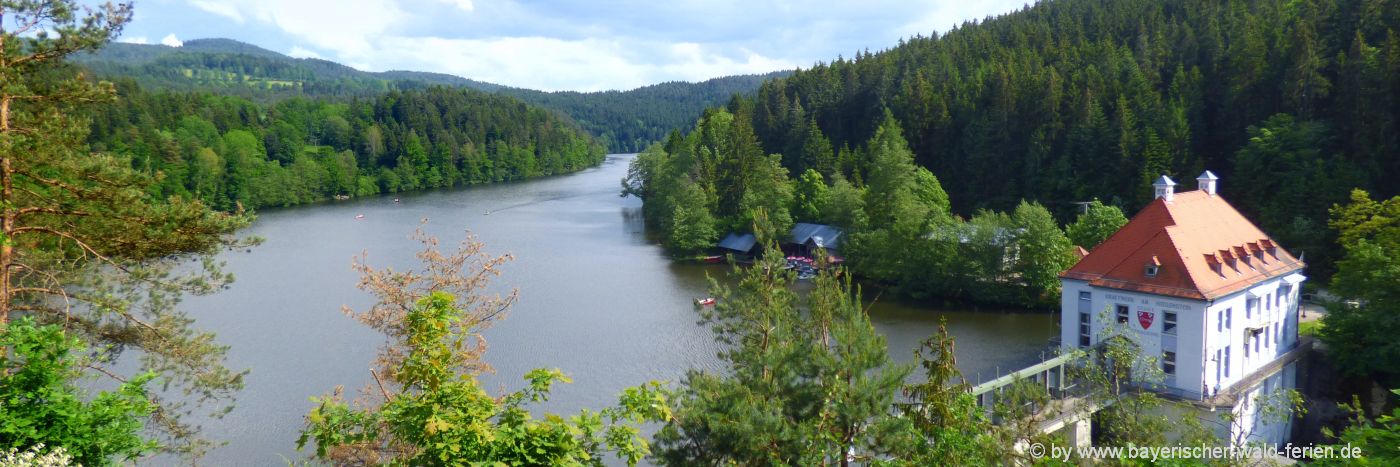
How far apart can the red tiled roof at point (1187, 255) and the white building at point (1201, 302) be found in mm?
28

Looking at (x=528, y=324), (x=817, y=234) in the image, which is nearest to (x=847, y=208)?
(x=817, y=234)

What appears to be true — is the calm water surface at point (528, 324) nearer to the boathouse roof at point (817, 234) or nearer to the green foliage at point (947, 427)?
the boathouse roof at point (817, 234)

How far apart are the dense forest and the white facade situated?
4978 cm

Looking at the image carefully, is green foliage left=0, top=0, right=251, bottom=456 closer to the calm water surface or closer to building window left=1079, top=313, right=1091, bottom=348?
the calm water surface

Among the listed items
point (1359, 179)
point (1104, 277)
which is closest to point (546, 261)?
point (1104, 277)

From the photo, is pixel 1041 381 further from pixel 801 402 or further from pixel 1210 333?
pixel 801 402

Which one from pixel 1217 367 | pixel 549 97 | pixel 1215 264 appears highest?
pixel 549 97

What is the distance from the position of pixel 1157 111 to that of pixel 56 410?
4253 cm

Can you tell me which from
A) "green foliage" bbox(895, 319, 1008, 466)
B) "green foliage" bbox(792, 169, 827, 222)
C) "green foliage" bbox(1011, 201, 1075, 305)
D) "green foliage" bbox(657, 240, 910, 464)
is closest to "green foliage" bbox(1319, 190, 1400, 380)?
"green foliage" bbox(1011, 201, 1075, 305)

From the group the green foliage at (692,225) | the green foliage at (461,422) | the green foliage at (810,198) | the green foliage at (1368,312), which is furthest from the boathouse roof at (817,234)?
the green foliage at (461,422)

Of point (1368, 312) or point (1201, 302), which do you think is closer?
Result: point (1201, 302)

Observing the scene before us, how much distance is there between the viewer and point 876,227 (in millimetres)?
37594

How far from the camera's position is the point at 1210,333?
722 inches

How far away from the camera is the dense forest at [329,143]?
61.9m
